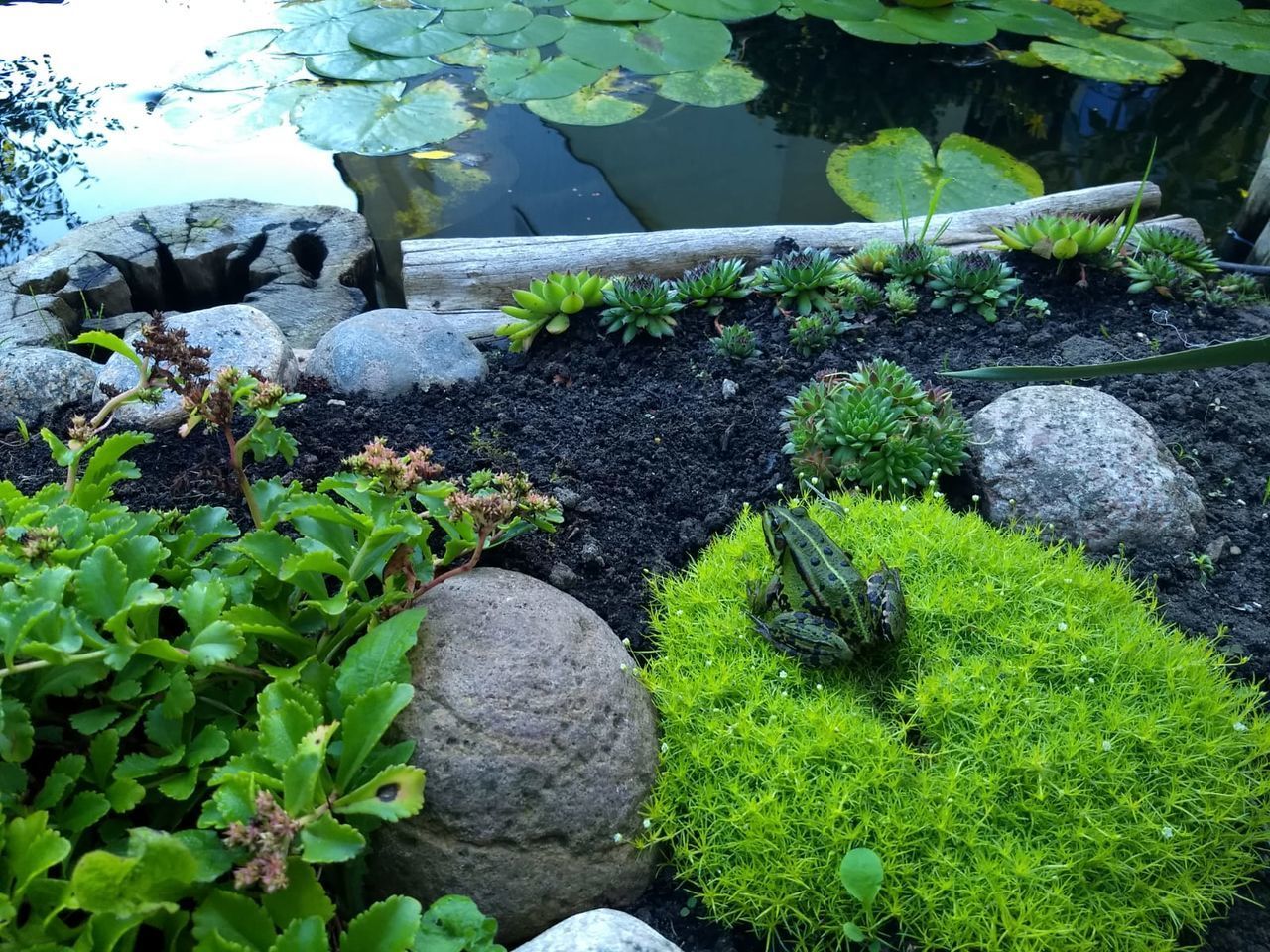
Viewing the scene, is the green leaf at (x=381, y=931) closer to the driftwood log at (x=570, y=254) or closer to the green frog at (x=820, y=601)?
the green frog at (x=820, y=601)

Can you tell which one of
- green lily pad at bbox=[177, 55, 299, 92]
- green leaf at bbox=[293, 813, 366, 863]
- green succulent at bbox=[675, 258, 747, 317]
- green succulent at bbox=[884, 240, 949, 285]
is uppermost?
green lily pad at bbox=[177, 55, 299, 92]

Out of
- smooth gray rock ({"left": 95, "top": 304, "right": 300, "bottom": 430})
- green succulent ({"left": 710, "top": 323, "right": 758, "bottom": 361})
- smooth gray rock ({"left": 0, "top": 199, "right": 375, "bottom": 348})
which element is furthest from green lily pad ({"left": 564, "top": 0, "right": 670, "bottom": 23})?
smooth gray rock ({"left": 95, "top": 304, "right": 300, "bottom": 430})

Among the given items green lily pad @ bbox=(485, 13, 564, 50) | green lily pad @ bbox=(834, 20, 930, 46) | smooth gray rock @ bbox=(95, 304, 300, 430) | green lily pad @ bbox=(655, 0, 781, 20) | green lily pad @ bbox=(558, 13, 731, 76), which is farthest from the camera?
green lily pad @ bbox=(655, 0, 781, 20)

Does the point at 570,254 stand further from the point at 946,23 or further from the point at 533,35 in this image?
the point at 946,23

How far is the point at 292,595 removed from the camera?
2295 millimetres

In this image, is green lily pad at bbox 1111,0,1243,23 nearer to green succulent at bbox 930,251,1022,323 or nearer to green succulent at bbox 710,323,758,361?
green succulent at bbox 930,251,1022,323

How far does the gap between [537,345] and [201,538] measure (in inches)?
93.0

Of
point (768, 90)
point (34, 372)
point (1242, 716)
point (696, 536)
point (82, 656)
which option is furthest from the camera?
point (768, 90)

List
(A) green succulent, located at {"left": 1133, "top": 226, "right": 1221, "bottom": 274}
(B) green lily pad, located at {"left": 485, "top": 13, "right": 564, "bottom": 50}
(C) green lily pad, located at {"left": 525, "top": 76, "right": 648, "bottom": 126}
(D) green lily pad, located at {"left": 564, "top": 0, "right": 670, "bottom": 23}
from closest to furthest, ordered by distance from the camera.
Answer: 1. (A) green succulent, located at {"left": 1133, "top": 226, "right": 1221, "bottom": 274}
2. (C) green lily pad, located at {"left": 525, "top": 76, "right": 648, "bottom": 126}
3. (B) green lily pad, located at {"left": 485, "top": 13, "right": 564, "bottom": 50}
4. (D) green lily pad, located at {"left": 564, "top": 0, "right": 670, "bottom": 23}

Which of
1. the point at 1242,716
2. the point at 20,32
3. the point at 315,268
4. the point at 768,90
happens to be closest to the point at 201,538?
the point at 1242,716

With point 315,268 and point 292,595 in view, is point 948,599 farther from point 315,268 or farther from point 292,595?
point 315,268

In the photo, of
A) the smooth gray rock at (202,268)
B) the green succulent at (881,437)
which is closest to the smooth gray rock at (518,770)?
the green succulent at (881,437)

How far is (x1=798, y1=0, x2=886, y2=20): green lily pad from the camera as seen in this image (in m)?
8.03

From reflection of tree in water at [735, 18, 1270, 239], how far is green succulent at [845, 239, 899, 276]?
2.65 m
